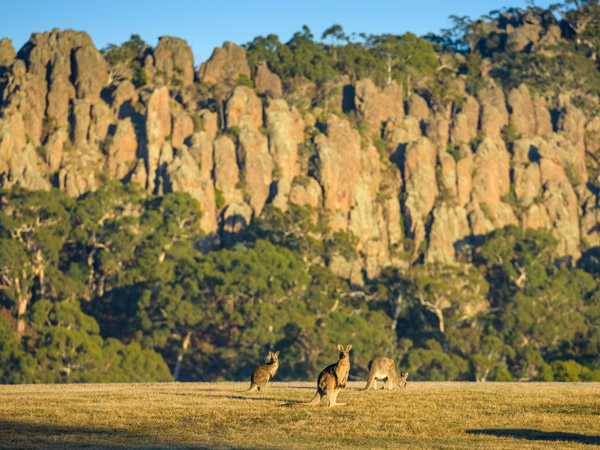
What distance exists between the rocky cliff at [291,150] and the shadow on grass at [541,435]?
67.7 meters

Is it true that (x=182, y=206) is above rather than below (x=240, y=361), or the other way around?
above

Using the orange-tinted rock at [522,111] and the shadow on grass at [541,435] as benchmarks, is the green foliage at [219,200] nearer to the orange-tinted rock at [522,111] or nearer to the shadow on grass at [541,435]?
the orange-tinted rock at [522,111]

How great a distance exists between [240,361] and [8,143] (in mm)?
34140

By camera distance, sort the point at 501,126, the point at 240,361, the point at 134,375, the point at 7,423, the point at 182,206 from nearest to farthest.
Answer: the point at 7,423, the point at 134,375, the point at 240,361, the point at 182,206, the point at 501,126

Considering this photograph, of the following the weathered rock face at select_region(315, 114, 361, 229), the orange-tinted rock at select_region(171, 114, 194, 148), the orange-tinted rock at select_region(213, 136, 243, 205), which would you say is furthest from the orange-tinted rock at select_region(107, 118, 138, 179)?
the weathered rock face at select_region(315, 114, 361, 229)

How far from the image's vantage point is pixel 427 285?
85688 mm

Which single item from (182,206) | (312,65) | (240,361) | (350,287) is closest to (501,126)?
(312,65)

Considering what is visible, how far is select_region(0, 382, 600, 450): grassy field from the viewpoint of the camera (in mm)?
21828

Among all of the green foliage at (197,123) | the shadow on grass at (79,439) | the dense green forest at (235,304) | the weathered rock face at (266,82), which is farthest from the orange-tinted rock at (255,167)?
the shadow on grass at (79,439)

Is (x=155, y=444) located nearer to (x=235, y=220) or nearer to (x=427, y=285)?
(x=427, y=285)

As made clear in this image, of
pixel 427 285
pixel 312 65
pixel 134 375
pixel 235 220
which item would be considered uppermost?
pixel 312 65

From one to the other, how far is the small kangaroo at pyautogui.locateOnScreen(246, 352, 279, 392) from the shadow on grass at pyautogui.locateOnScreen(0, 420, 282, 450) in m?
7.81

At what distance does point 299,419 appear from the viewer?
24719 millimetres

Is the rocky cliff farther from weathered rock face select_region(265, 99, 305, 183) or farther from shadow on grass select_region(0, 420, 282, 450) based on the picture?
shadow on grass select_region(0, 420, 282, 450)
